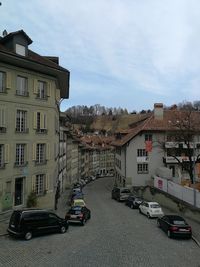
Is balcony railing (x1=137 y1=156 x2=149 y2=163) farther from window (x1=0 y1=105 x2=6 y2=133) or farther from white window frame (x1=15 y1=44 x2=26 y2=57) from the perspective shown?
window (x1=0 y1=105 x2=6 y2=133)

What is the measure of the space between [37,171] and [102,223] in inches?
316

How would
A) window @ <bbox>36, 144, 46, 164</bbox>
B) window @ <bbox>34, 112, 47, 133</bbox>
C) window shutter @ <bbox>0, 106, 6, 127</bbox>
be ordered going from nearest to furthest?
1. window shutter @ <bbox>0, 106, 6, 127</bbox>
2. window @ <bbox>34, 112, 47, 133</bbox>
3. window @ <bbox>36, 144, 46, 164</bbox>

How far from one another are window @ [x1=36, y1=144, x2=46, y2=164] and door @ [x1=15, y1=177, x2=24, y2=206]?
8.65ft

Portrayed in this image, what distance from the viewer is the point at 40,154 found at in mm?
35344

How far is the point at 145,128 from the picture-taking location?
5631 cm

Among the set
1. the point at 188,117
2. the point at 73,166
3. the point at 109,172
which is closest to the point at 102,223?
the point at 188,117

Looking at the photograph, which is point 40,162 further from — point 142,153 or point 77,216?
point 142,153

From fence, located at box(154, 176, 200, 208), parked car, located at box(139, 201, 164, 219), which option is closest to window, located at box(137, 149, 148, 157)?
fence, located at box(154, 176, 200, 208)

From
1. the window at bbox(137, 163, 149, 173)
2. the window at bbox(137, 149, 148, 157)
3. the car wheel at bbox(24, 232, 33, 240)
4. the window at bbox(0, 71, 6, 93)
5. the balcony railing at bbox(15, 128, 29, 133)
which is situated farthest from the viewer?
the window at bbox(137, 163, 149, 173)

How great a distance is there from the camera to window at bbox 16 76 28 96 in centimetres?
3227

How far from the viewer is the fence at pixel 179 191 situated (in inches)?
1284

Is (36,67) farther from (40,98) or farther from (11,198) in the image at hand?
(11,198)

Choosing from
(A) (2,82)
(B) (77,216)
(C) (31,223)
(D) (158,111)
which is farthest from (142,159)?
(C) (31,223)

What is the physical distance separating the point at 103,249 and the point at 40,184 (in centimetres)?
1502
